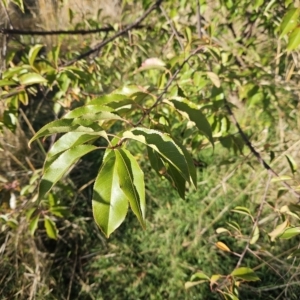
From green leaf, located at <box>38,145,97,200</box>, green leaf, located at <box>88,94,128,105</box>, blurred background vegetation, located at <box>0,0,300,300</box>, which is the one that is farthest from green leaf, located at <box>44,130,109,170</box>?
blurred background vegetation, located at <box>0,0,300,300</box>

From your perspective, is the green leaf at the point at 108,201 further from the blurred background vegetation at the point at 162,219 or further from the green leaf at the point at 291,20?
the blurred background vegetation at the point at 162,219

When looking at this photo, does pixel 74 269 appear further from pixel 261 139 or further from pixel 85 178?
pixel 261 139

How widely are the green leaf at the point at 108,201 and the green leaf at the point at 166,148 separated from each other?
6cm

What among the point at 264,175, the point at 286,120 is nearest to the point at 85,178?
the point at 264,175

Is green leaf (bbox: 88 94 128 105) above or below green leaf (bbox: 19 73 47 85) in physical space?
above

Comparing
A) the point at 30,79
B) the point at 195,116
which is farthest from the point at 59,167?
the point at 30,79

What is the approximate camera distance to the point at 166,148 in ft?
1.68

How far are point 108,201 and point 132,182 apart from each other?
0.05 m

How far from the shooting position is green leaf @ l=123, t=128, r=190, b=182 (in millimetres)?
501

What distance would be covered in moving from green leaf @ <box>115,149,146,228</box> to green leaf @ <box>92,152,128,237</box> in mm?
16

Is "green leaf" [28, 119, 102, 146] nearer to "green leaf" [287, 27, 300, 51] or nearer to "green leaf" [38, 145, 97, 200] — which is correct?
"green leaf" [38, 145, 97, 200]

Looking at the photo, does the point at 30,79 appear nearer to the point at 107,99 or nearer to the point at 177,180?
the point at 107,99

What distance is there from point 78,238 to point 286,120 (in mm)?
1506

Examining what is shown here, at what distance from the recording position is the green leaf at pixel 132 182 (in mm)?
482
